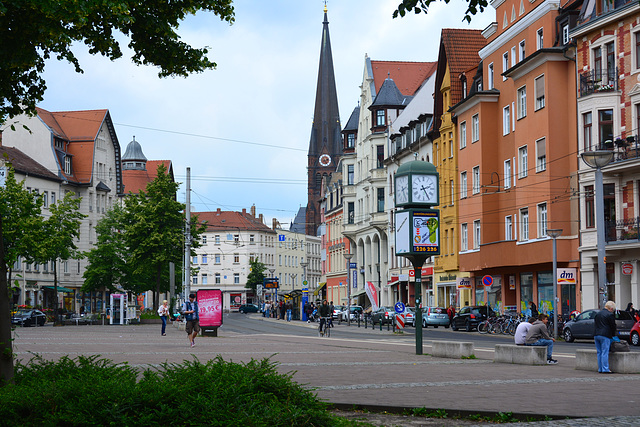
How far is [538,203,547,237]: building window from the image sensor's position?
46938mm

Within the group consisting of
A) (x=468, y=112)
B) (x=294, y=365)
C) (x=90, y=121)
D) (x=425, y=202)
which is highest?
(x=90, y=121)

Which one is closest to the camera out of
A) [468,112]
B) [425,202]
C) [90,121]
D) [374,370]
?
[374,370]

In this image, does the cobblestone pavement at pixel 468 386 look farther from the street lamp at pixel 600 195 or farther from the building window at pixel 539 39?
the building window at pixel 539 39

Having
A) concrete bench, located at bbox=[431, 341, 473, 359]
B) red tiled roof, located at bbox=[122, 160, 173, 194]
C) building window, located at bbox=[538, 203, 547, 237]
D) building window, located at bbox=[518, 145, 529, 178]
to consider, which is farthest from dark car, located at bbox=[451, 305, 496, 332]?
red tiled roof, located at bbox=[122, 160, 173, 194]

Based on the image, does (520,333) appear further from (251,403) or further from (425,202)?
(251,403)

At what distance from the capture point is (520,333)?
2384 centimetres

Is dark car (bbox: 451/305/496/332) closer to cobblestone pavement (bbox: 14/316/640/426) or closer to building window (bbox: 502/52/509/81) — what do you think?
building window (bbox: 502/52/509/81)

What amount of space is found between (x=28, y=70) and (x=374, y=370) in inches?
361

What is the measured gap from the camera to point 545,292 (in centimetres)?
4766

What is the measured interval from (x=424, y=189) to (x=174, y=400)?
18.9m

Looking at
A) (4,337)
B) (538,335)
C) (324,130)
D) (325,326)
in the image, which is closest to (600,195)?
(538,335)

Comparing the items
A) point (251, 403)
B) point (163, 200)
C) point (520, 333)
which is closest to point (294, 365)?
point (520, 333)

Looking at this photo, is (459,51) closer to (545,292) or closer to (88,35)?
(545,292)

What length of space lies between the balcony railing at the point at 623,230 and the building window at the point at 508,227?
33.7 feet
